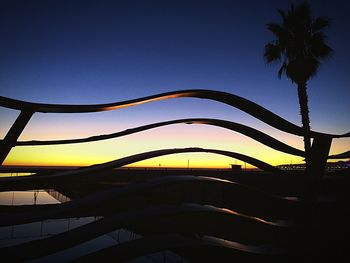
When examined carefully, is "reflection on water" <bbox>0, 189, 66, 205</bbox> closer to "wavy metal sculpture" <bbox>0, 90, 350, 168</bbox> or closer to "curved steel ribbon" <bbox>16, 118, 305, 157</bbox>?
"curved steel ribbon" <bbox>16, 118, 305, 157</bbox>

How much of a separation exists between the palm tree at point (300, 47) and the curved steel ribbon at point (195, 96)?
12616mm

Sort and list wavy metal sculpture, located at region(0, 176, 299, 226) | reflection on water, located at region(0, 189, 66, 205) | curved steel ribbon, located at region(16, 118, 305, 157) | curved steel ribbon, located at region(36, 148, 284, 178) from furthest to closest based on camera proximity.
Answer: reflection on water, located at region(0, 189, 66, 205) < curved steel ribbon, located at region(16, 118, 305, 157) < curved steel ribbon, located at region(36, 148, 284, 178) < wavy metal sculpture, located at region(0, 176, 299, 226)

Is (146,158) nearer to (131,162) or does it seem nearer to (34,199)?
(131,162)

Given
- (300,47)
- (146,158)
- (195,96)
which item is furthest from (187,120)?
(300,47)

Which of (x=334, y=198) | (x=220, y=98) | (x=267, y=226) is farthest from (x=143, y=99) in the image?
(x=334, y=198)

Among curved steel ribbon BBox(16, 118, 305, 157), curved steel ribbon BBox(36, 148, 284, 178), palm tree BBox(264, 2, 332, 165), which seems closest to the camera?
curved steel ribbon BBox(36, 148, 284, 178)

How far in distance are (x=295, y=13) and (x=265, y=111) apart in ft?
52.9

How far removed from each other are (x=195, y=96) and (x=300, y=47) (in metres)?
15.2

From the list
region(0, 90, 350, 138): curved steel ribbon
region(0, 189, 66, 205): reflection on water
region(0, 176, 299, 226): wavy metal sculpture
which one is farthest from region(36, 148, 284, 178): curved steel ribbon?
region(0, 189, 66, 205): reflection on water

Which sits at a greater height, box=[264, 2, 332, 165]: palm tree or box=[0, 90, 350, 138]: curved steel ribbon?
box=[264, 2, 332, 165]: palm tree

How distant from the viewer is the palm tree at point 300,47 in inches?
531

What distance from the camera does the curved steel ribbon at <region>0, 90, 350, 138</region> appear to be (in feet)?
3.86

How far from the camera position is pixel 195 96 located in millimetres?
1616

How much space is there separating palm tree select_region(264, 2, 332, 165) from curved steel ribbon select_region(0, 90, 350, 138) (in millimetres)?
12616
